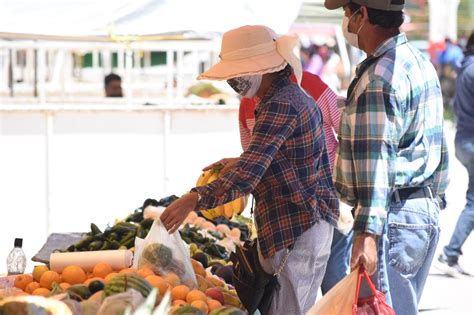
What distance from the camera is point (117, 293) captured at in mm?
4379

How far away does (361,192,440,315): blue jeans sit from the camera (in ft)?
13.2

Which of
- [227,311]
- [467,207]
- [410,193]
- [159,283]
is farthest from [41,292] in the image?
[467,207]

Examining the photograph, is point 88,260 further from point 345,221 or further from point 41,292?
point 345,221

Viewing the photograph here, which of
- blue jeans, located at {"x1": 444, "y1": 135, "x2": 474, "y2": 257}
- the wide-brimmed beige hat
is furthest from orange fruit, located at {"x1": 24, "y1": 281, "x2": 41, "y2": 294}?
blue jeans, located at {"x1": 444, "y1": 135, "x2": 474, "y2": 257}

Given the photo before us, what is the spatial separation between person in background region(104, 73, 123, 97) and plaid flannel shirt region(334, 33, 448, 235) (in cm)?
A: 1056

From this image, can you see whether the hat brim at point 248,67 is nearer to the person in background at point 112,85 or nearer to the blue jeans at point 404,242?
the blue jeans at point 404,242

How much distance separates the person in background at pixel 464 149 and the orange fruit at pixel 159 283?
5.16 metres

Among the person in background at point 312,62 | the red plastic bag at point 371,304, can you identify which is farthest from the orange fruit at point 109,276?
the person in background at point 312,62

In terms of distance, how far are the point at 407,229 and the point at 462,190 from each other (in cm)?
1229

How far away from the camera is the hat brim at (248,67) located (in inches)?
187

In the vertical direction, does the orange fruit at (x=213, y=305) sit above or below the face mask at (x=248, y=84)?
below

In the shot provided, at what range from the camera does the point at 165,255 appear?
493cm

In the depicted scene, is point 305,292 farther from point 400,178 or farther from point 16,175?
point 16,175

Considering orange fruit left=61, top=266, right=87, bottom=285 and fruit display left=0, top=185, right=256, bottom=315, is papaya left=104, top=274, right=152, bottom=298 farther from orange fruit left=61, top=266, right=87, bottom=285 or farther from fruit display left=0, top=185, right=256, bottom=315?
orange fruit left=61, top=266, right=87, bottom=285
